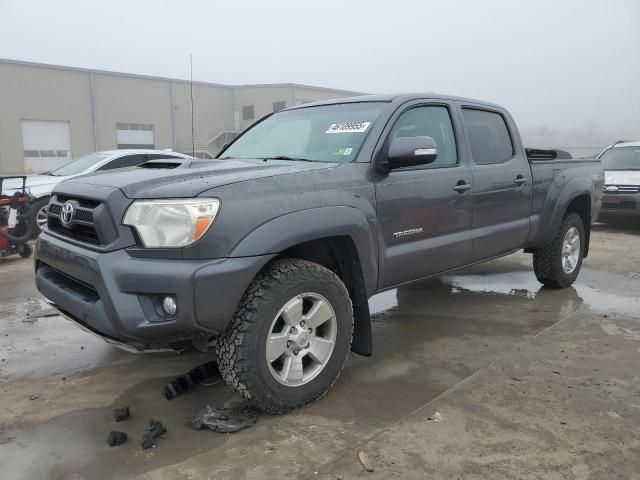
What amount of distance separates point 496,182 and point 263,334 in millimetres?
2517

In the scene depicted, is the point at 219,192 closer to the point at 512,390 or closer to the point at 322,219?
the point at 322,219

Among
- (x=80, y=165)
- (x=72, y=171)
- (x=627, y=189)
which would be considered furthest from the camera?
(x=627, y=189)

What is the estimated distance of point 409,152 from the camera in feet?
10.3

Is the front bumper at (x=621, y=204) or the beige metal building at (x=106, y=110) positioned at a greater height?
the beige metal building at (x=106, y=110)

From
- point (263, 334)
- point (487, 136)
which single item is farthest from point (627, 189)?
point (263, 334)

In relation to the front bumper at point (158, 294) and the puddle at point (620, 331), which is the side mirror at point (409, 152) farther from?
the puddle at point (620, 331)

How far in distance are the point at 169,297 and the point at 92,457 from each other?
2.77 ft

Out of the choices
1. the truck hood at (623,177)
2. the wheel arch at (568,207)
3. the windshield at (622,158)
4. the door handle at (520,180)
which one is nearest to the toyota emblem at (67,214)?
the door handle at (520,180)

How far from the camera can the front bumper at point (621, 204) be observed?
9.23 metres

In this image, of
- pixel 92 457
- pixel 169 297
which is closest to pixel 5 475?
pixel 92 457

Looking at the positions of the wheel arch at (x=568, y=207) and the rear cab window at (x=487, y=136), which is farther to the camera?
the wheel arch at (x=568, y=207)

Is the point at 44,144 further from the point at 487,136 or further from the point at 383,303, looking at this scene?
the point at 487,136

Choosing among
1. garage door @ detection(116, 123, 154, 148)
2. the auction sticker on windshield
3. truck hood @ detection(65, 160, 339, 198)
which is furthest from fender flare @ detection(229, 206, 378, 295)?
garage door @ detection(116, 123, 154, 148)

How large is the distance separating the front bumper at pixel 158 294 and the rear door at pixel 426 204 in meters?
1.03
